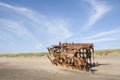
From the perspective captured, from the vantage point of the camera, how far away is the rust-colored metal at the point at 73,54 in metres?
30.5

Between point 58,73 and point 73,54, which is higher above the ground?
point 73,54

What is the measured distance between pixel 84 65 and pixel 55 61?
6.47m

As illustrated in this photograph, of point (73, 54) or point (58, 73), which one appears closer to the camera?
point (58, 73)

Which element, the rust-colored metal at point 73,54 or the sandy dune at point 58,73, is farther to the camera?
the rust-colored metal at point 73,54

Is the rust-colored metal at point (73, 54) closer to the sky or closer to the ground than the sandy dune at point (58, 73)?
closer to the sky

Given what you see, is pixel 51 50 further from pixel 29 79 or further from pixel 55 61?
pixel 29 79

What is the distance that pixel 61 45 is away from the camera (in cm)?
3422

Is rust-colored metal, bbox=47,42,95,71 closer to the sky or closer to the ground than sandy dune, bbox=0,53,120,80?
closer to the sky

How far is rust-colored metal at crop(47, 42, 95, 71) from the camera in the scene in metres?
30.5

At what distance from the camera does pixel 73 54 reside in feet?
107

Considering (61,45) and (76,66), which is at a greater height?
(61,45)

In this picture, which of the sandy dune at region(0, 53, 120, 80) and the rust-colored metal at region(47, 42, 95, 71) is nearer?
the sandy dune at region(0, 53, 120, 80)

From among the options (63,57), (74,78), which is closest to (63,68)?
(63,57)

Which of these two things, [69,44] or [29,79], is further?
[69,44]
